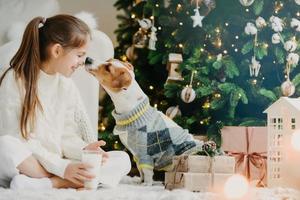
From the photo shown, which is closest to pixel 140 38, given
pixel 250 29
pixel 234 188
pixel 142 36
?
pixel 142 36

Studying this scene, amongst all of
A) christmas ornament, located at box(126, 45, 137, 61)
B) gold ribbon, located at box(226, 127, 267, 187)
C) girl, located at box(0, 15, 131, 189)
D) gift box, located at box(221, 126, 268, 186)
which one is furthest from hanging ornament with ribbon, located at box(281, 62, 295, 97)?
girl, located at box(0, 15, 131, 189)

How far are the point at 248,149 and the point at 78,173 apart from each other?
33.7 inches

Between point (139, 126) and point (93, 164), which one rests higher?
point (139, 126)

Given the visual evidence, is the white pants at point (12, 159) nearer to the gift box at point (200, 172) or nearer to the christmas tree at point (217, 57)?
the gift box at point (200, 172)

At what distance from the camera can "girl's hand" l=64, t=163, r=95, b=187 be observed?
85.9 inches

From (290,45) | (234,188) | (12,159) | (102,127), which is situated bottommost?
(234,188)

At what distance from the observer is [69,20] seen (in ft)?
7.86

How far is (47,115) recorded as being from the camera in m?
2.38

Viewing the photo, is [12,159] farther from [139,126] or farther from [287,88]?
[287,88]

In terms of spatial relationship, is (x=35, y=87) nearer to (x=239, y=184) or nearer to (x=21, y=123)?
(x=21, y=123)

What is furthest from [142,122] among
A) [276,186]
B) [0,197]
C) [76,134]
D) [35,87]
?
[0,197]

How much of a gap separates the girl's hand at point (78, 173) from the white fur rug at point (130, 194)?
0.07m

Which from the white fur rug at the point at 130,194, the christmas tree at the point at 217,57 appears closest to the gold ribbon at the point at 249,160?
the christmas tree at the point at 217,57

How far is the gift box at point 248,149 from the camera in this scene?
2564 mm
